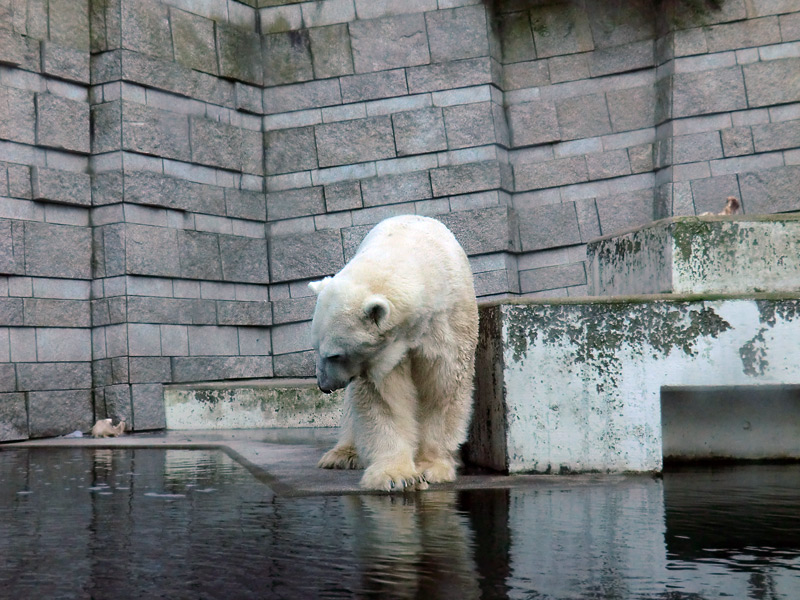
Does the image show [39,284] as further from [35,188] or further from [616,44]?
[616,44]

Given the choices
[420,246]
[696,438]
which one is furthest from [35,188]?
[696,438]

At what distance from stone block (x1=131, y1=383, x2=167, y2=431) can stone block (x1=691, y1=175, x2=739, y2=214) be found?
601cm

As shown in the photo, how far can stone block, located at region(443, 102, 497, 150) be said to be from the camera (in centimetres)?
1153

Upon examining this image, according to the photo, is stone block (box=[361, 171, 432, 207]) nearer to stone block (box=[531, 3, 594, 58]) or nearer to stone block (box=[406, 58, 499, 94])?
stone block (box=[406, 58, 499, 94])

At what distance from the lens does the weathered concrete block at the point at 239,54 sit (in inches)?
463

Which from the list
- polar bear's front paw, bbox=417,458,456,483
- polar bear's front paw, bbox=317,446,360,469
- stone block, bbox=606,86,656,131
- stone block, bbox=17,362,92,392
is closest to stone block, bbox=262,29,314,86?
stone block, bbox=606,86,656,131

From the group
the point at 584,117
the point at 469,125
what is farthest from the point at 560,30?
the point at 469,125

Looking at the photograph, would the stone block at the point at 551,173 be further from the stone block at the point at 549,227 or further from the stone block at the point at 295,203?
the stone block at the point at 295,203

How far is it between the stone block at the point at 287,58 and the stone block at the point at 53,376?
4.01 metres

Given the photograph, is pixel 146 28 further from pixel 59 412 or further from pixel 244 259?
pixel 59 412

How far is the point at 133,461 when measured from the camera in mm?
7023

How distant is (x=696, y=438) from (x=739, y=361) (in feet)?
2.52

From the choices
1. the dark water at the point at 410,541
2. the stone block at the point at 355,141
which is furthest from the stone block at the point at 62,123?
the dark water at the point at 410,541

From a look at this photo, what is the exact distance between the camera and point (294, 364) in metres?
11.9
